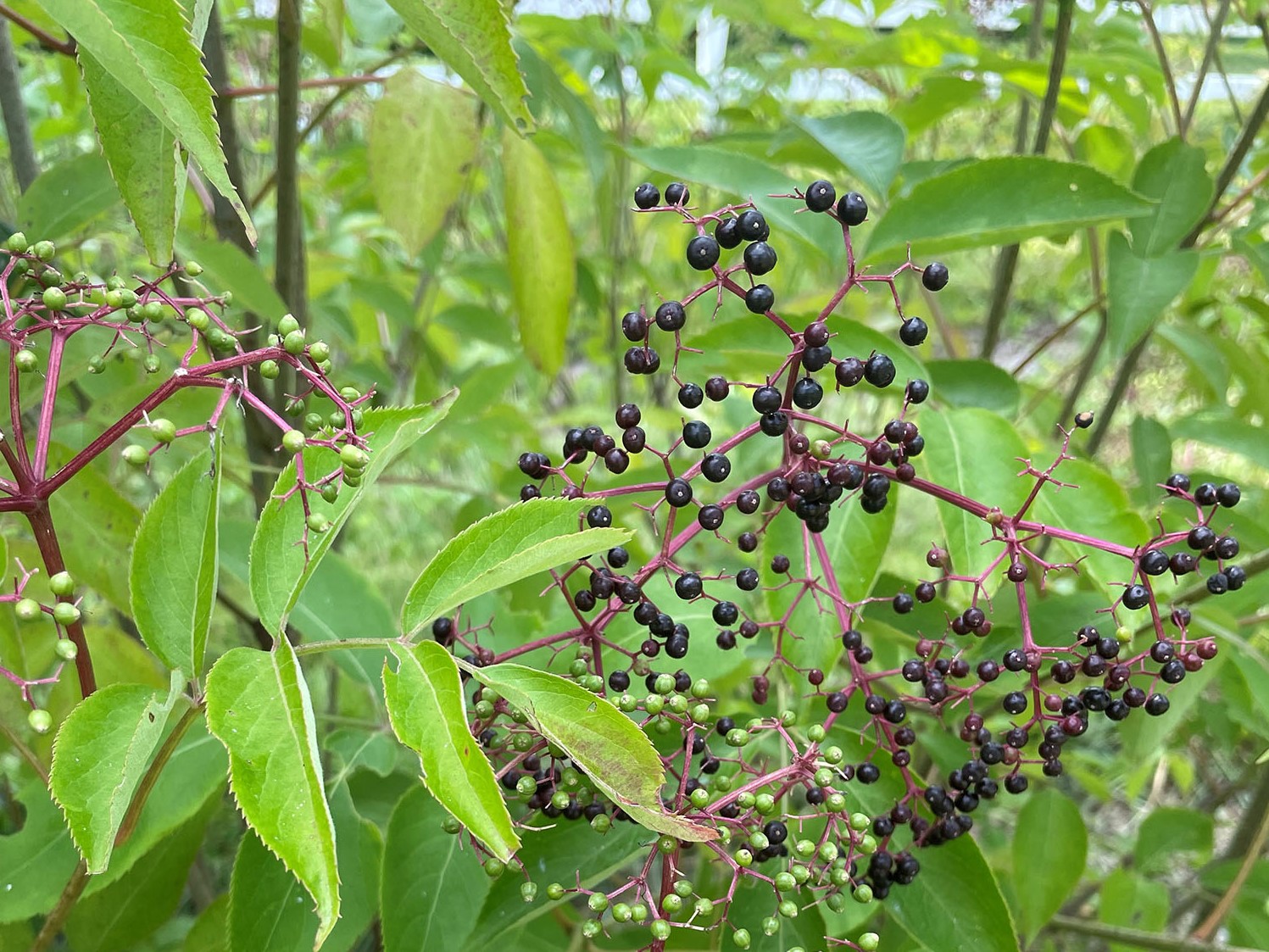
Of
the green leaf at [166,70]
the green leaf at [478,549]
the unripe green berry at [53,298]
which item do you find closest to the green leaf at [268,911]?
the green leaf at [478,549]

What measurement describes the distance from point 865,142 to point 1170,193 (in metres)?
0.41

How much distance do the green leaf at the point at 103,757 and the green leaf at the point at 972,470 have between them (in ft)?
2.30

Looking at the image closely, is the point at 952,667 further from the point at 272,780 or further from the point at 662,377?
the point at 662,377

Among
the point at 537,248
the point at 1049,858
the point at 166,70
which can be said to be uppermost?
the point at 166,70

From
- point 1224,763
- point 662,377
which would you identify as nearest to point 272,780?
point 662,377

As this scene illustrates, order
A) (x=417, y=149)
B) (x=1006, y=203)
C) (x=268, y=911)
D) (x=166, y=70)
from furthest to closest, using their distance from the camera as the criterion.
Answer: (x=417, y=149) → (x=1006, y=203) → (x=268, y=911) → (x=166, y=70)

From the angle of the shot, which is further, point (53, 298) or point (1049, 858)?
point (1049, 858)

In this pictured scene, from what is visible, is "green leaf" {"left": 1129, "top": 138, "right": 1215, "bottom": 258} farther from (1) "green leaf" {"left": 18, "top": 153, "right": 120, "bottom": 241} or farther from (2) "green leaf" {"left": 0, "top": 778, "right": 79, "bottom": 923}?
(2) "green leaf" {"left": 0, "top": 778, "right": 79, "bottom": 923}

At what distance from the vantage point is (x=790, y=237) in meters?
1.44

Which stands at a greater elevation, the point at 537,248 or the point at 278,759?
the point at 278,759

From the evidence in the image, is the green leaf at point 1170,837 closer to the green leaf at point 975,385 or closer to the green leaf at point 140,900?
the green leaf at point 975,385

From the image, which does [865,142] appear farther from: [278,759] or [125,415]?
[278,759]

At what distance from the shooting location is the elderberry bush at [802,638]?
2.58 ft

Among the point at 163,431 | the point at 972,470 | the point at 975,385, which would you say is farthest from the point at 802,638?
the point at 163,431
